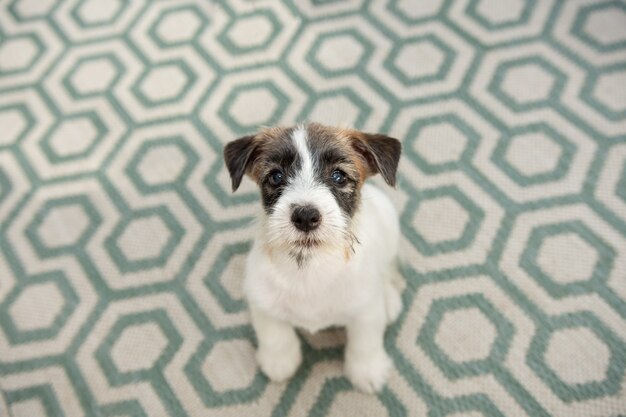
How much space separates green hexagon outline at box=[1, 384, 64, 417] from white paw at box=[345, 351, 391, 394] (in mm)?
873

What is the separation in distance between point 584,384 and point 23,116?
7.31ft

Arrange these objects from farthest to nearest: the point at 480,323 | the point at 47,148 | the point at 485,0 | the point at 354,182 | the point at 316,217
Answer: the point at 485,0 < the point at 47,148 < the point at 480,323 < the point at 354,182 < the point at 316,217

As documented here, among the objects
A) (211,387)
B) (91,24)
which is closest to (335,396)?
(211,387)

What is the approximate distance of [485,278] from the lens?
→ 5.65 ft

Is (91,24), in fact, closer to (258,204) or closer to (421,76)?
(258,204)

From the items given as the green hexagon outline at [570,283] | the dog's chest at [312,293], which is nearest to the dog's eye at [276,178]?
the dog's chest at [312,293]

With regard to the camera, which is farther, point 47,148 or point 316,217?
point 47,148

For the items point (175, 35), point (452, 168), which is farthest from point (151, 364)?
point (175, 35)

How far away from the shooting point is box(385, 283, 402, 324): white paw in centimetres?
164

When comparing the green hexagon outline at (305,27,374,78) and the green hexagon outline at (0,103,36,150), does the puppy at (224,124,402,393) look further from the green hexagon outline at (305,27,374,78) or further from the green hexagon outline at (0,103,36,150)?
the green hexagon outline at (0,103,36,150)

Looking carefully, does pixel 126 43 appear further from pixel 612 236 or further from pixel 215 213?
pixel 612 236

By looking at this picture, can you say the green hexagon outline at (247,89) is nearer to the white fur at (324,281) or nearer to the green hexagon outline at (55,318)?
the white fur at (324,281)

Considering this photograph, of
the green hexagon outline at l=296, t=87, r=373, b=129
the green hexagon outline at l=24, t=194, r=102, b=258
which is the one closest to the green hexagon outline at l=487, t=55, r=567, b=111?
the green hexagon outline at l=296, t=87, r=373, b=129

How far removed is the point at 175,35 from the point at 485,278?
64.0 inches
